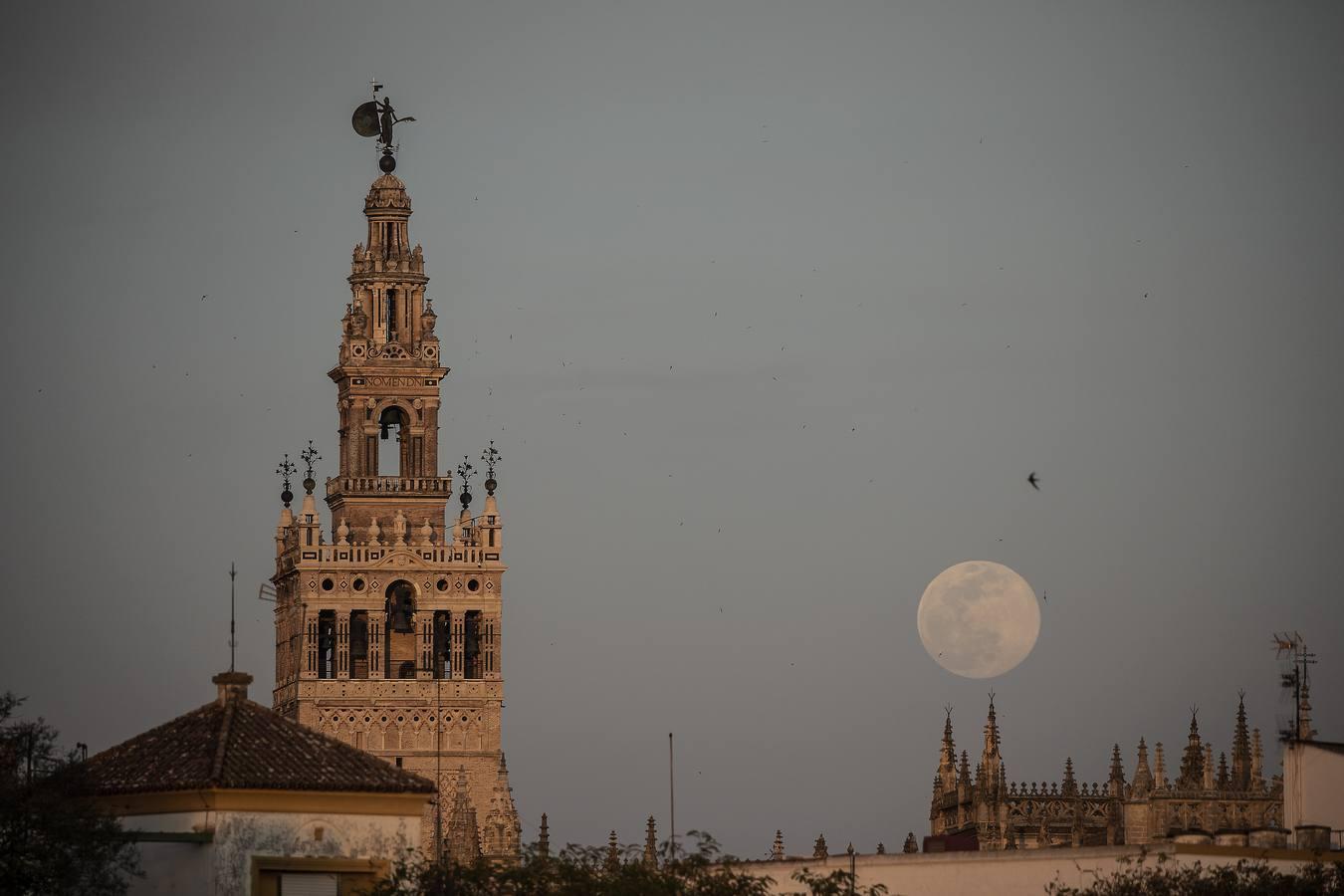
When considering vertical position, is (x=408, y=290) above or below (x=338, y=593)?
above

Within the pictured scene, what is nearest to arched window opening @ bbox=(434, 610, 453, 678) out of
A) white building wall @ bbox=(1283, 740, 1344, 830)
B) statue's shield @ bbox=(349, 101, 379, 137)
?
statue's shield @ bbox=(349, 101, 379, 137)

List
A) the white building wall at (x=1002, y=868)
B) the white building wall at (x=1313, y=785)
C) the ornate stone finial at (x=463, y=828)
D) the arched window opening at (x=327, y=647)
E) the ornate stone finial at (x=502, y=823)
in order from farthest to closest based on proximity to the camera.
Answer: the arched window opening at (x=327, y=647) → the ornate stone finial at (x=502, y=823) → the ornate stone finial at (x=463, y=828) → the white building wall at (x=1313, y=785) → the white building wall at (x=1002, y=868)

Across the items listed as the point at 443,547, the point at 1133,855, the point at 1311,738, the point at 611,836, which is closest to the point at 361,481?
the point at 443,547

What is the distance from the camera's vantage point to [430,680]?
15138 cm

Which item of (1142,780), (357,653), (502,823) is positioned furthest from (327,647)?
(1142,780)

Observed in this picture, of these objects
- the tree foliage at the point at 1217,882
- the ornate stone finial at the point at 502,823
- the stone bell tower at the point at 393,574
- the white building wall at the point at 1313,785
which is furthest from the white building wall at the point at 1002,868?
the stone bell tower at the point at 393,574

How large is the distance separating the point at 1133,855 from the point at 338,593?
6557 centimetres

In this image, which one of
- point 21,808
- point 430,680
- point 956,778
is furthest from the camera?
point 430,680

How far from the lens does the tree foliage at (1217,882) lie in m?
85.9

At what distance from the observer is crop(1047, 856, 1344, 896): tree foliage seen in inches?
3381

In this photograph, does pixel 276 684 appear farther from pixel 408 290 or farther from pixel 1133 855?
pixel 1133 855

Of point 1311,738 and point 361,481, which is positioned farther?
point 361,481

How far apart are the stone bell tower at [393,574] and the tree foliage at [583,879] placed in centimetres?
6377

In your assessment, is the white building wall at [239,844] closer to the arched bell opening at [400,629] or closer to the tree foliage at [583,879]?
the tree foliage at [583,879]
